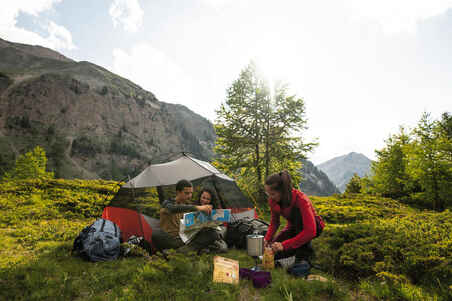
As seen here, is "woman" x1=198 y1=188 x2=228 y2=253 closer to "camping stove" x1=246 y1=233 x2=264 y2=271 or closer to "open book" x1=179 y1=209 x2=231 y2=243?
"open book" x1=179 y1=209 x2=231 y2=243

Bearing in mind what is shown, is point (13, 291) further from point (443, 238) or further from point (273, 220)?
point (443, 238)

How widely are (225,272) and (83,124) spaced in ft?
327

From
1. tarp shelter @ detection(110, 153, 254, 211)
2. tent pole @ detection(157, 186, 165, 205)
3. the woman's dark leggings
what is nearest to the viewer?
the woman's dark leggings

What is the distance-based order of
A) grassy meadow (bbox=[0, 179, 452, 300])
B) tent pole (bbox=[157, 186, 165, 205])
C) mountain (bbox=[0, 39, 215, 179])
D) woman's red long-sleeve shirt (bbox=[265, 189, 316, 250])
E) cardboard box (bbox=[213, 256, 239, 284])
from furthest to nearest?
mountain (bbox=[0, 39, 215, 179])
tent pole (bbox=[157, 186, 165, 205])
woman's red long-sleeve shirt (bbox=[265, 189, 316, 250])
cardboard box (bbox=[213, 256, 239, 284])
grassy meadow (bbox=[0, 179, 452, 300])

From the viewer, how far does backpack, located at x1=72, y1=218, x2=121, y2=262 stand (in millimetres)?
4324

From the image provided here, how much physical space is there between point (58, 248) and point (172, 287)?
Result: 3279 mm

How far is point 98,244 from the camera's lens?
4395mm

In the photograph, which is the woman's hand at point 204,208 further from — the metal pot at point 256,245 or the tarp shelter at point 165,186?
the tarp shelter at point 165,186

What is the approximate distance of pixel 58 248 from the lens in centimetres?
487

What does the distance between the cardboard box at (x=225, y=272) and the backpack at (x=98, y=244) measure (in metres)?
2.24

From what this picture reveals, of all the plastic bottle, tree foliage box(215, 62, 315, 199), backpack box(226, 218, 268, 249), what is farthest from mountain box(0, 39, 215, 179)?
the plastic bottle

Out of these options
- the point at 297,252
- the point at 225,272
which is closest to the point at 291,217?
the point at 297,252

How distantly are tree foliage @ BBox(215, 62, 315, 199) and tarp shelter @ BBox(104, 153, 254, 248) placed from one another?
18.8 ft

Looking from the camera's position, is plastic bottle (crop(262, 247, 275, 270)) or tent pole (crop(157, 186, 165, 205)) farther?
tent pole (crop(157, 186, 165, 205))
